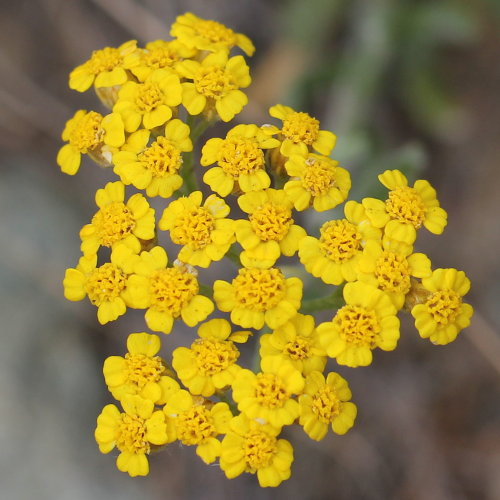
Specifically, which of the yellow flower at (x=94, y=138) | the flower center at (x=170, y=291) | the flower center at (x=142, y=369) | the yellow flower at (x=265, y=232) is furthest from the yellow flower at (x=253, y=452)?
the yellow flower at (x=94, y=138)

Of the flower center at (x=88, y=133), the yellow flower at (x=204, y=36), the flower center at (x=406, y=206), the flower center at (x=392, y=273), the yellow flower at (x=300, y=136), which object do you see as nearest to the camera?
the flower center at (x=392, y=273)

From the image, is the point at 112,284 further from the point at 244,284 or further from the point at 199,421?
the point at 199,421

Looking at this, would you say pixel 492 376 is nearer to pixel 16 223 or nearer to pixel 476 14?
pixel 476 14

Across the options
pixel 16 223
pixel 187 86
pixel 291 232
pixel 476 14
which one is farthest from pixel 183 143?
pixel 476 14

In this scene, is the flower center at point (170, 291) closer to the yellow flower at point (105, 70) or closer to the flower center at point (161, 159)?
the flower center at point (161, 159)

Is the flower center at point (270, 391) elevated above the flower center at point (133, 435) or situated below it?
above

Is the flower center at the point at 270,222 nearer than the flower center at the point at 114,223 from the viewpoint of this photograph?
Yes
